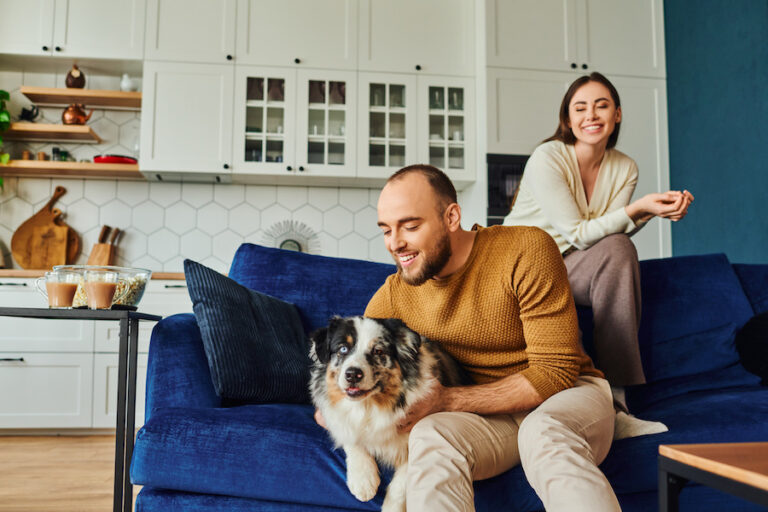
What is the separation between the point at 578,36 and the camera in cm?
427

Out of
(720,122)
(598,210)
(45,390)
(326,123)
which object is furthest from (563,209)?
(45,390)

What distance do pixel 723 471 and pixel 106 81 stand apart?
14.9ft

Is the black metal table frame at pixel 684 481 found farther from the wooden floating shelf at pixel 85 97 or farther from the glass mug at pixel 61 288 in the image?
the wooden floating shelf at pixel 85 97

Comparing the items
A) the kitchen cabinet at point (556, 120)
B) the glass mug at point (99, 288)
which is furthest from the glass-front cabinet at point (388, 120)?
the glass mug at point (99, 288)

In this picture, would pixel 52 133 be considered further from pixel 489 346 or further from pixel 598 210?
pixel 489 346

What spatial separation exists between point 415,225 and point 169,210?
3272 mm

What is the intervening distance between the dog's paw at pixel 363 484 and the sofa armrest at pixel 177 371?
50 centimetres

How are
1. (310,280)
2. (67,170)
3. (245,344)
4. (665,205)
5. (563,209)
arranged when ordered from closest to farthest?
1. (245,344)
2. (665,205)
3. (563,209)
4. (310,280)
5. (67,170)

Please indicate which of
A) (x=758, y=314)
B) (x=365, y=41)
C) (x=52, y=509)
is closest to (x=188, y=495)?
(x=52, y=509)

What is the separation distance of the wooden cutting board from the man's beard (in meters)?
3.41

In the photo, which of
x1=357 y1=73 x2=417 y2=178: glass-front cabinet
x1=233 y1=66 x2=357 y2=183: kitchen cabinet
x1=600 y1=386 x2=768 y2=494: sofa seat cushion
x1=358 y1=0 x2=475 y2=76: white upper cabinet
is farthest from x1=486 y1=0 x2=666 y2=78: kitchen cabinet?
x1=600 y1=386 x2=768 y2=494: sofa seat cushion

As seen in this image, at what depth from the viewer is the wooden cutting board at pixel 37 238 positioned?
4.07 m

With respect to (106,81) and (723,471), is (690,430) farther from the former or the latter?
(106,81)

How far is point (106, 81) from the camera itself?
4363 mm
